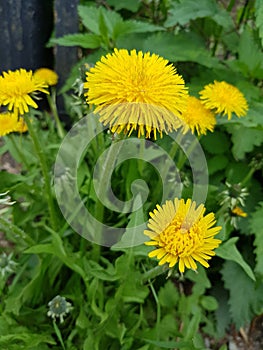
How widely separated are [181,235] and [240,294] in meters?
0.84

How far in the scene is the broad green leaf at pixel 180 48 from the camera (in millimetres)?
1657

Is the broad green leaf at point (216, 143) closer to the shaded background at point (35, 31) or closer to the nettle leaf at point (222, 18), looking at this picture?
the nettle leaf at point (222, 18)

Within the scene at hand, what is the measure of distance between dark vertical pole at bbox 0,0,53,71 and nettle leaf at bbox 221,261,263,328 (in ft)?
3.91

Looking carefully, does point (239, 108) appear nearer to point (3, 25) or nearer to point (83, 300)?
point (83, 300)

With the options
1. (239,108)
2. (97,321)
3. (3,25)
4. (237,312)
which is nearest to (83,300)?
(97,321)

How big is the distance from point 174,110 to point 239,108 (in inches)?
17.0

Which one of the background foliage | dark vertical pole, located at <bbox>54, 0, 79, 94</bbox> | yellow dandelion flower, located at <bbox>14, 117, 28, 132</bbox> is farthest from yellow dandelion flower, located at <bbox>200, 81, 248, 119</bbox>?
dark vertical pole, located at <bbox>54, 0, 79, 94</bbox>

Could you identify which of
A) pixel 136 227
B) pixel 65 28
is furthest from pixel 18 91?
pixel 65 28

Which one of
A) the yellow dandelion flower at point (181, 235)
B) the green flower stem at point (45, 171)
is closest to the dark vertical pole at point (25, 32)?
the green flower stem at point (45, 171)

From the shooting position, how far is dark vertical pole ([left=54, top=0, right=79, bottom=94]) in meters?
1.96

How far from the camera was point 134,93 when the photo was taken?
0.87 m

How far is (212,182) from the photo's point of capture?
1.72m

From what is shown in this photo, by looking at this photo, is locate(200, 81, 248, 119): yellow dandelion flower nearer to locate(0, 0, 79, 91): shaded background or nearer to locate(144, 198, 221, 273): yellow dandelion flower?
locate(144, 198, 221, 273): yellow dandelion flower

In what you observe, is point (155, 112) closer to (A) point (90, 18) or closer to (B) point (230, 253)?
(B) point (230, 253)
